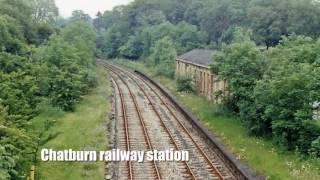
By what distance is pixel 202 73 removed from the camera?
40.1 m

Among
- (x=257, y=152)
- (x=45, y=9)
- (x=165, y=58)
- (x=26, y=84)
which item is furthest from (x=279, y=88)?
(x=45, y=9)

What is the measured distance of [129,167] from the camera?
779 inches

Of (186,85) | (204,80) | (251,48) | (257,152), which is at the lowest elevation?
(257,152)

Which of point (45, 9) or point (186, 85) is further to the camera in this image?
point (45, 9)

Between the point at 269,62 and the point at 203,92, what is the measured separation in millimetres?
14053

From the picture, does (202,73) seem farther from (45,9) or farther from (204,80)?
(45,9)

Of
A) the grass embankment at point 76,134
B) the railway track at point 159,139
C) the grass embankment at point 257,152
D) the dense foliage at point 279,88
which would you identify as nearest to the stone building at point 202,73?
the grass embankment at point 257,152

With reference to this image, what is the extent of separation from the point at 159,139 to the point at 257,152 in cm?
571

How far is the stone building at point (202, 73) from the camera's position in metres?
35.8

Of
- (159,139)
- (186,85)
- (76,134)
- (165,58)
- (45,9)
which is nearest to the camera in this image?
(159,139)

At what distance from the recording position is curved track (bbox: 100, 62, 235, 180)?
1933 centimetres

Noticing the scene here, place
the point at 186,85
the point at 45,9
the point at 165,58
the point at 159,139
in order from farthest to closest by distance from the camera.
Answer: the point at 45,9
the point at 165,58
the point at 186,85
the point at 159,139

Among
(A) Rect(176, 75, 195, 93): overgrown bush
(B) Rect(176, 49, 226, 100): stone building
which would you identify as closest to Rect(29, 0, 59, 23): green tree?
(B) Rect(176, 49, 226, 100): stone building

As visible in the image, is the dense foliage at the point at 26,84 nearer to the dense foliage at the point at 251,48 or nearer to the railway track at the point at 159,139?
the railway track at the point at 159,139
